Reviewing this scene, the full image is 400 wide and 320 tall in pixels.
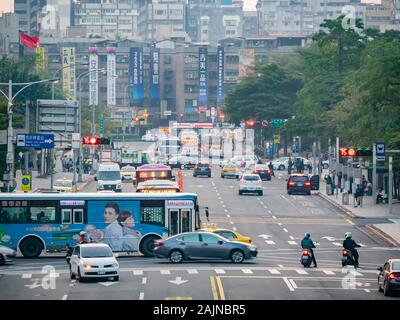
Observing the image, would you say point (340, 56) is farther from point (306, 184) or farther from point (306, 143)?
point (306, 184)

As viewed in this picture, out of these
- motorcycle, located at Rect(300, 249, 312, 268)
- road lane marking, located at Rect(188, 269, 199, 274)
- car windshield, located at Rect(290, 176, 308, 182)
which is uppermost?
car windshield, located at Rect(290, 176, 308, 182)

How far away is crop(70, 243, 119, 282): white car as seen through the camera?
4809 centimetres

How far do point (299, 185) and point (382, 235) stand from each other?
2835cm

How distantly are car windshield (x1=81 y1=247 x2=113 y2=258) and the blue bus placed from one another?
364 inches

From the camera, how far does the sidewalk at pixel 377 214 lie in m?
69.3

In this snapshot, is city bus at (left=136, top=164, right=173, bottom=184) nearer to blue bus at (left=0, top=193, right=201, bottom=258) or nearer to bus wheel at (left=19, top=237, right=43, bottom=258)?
blue bus at (left=0, top=193, right=201, bottom=258)

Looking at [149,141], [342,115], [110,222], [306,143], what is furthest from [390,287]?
[149,141]

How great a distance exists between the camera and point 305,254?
54625 mm

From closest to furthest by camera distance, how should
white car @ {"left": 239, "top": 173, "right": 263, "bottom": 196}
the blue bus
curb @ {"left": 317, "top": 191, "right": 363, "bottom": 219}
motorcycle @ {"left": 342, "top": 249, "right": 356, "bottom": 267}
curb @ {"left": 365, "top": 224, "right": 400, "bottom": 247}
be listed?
motorcycle @ {"left": 342, "top": 249, "right": 356, "bottom": 267} < the blue bus < curb @ {"left": 365, "top": 224, "right": 400, "bottom": 247} < curb @ {"left": 317, "top": 191, "right": 363, "bottom": 219} < white car @ {"left": 239, "top": 173, "right": 263, "bottom": 196}

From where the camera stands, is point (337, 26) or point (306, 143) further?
point (306, 143)

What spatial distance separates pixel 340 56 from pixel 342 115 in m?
18.7

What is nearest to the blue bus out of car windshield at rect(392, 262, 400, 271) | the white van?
car windshield at rect(392, 262, 400, 271)

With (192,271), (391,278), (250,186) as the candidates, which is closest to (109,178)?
(250,186)
